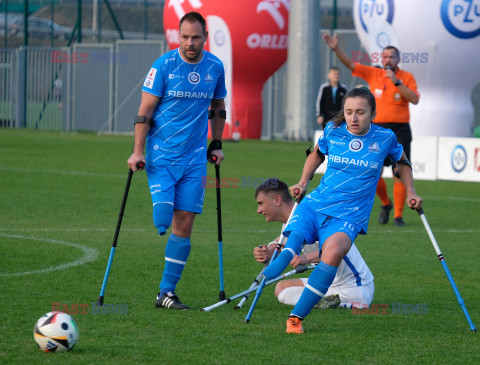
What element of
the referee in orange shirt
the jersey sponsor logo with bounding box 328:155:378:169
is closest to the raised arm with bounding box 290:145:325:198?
the jersey sponsor logo with bounding box 328:155:378:169

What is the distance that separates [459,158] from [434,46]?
582cm

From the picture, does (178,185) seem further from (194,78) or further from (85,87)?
(85,87)

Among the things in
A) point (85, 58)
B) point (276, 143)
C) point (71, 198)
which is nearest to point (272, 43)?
point (276, 143)

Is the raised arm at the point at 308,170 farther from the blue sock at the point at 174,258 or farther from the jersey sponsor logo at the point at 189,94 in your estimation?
the blue sock at the point at 174,258

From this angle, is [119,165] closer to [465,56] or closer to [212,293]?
[465,56]

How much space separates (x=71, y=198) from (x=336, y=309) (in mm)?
7550

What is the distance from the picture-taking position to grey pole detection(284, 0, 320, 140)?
94.1 ft

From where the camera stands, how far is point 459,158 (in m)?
18.1

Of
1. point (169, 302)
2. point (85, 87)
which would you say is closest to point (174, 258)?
point (169, 302)

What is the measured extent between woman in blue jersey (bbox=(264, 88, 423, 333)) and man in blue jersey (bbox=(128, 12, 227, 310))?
96cm

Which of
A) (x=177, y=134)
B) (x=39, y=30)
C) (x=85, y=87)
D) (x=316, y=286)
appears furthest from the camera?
Result: (x=39, y=30)

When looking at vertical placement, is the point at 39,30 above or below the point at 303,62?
above

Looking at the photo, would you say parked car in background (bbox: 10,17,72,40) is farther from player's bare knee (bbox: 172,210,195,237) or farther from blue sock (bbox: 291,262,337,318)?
blue sock (bbox: 291,262,337,318)

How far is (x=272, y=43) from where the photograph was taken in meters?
30.2
